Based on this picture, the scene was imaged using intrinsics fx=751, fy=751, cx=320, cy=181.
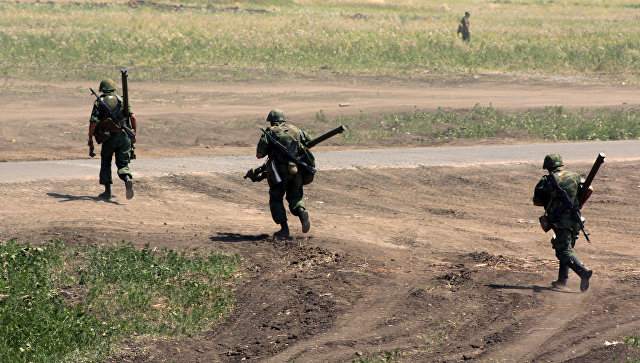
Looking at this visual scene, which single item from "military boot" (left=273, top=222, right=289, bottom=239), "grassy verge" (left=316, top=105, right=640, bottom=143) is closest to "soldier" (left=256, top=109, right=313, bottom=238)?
"military boot" (left=273, top=222, right=289, bottom=239)

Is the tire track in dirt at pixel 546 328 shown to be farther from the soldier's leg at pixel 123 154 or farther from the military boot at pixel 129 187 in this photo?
the soldier's leg at pixel 123 154

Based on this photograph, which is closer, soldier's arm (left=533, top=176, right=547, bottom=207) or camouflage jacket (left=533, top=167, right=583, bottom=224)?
camouflage jacket (left=533, top=167, right=583, bottom=224)

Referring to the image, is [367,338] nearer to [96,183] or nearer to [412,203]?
[412,203]

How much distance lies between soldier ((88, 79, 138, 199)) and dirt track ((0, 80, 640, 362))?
0.42 meters

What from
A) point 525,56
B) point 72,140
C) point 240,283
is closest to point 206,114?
point 72,140

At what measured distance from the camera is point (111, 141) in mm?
13031

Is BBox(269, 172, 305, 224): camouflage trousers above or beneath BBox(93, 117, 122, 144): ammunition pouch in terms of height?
beneath

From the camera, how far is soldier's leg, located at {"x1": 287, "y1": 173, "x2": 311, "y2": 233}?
35.5ft

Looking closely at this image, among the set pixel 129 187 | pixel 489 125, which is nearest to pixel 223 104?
pixel 489 125

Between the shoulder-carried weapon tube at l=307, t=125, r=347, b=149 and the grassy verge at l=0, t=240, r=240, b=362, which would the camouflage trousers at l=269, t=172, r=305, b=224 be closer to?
the shoulder-carried weapon tube at l=307, t=125, r=347, b=149

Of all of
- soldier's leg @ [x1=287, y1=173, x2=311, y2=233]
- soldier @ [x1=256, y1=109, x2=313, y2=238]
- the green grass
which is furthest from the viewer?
soldier's leg @ [x1=287, y1=173, x2=311, y2=233]

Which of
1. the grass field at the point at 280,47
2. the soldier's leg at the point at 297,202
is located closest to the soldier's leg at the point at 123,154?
the soldier's leg at the point at 297,202

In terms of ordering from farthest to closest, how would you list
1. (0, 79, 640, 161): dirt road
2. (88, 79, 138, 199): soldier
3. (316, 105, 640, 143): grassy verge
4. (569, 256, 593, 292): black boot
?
(316, 105, 640, 143): grassy verge → (0, 79, 640, 161): dirt road → (88, 79, 138, 199): soldier → (569, 256, 593, 292): black boot

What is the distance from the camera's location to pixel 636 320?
821 cm
